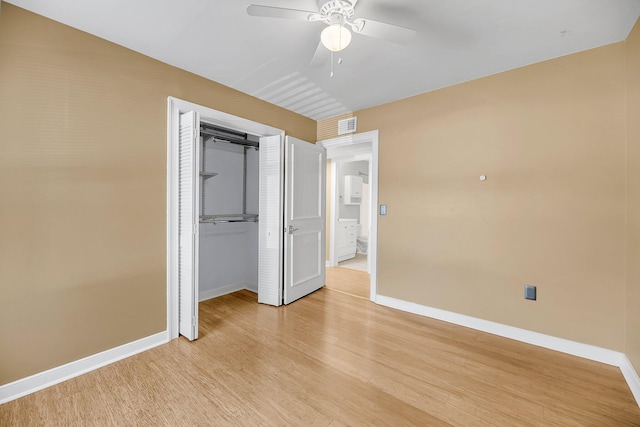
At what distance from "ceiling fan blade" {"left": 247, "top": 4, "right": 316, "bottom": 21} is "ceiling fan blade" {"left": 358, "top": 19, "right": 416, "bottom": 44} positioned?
37 centimetres

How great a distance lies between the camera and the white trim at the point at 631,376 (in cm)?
178

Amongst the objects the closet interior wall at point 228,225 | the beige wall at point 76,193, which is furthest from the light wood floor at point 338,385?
the closet interior wall at point 228,225

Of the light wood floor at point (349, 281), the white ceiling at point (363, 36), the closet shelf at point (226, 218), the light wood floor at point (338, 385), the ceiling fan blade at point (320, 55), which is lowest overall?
the light wood floor at point (338, 385)

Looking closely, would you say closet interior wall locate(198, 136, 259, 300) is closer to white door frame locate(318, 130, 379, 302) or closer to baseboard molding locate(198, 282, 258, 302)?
baseboard molding locate(198, 282, 258, 302)

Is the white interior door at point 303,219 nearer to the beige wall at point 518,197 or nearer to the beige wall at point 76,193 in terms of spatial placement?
the beige wall at point 518,197

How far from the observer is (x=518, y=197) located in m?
2.56

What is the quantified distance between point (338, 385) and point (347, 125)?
313cm

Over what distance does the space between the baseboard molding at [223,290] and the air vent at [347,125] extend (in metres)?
2.70

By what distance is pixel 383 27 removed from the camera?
1.62 meters

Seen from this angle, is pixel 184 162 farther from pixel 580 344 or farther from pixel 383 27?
pixel 580 344

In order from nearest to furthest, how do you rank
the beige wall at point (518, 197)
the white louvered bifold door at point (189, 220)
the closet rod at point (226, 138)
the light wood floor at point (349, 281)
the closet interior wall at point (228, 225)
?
the beige wall at point (518, 197)
the white louvered bifold door at point (189, 220)
the closet rod at point (226, 138)
the closet interior wall at point (228, 225)
the light wood floor at point (349, 281)

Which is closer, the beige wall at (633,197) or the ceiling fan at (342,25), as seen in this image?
the ceiling fan at (342,25)

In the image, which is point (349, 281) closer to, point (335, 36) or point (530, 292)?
point (530, 292)

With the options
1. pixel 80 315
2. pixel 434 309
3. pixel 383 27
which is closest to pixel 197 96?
pixel 383 27
